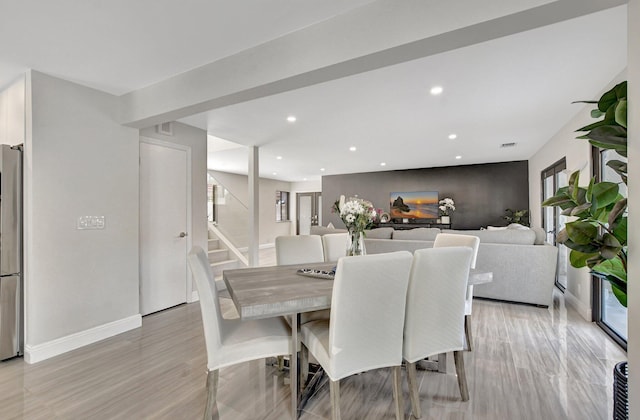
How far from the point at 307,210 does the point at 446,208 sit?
5350 millimetres

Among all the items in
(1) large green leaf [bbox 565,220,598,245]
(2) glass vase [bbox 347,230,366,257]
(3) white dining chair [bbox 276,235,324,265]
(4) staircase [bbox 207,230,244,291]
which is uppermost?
(1) large green leaf [bbox 565,220,598,245]

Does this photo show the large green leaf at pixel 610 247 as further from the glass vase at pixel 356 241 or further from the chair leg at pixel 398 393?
the glass vase at pixel 356 241

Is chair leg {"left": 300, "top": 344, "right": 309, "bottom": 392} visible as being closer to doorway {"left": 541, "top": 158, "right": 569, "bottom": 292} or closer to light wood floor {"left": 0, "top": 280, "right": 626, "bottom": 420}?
light wood floor {"left": 0, "top": 280, "right": 626, "bottom": 420}

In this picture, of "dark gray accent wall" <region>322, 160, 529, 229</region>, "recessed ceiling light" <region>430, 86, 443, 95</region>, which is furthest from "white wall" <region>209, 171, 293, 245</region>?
"recessed ceiling light" <region>430, 86, 443, 95</region>

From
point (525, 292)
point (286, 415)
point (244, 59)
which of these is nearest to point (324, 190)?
point (525, 292)

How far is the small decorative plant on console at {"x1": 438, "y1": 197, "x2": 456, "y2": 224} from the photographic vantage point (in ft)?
26.1

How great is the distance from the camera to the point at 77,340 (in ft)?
8.86

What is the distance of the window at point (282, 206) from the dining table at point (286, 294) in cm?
893

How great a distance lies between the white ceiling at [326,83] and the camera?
1800 millimetres

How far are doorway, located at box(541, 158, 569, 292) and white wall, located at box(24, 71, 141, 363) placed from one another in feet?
18.0

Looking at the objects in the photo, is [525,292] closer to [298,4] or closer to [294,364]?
[294,364]

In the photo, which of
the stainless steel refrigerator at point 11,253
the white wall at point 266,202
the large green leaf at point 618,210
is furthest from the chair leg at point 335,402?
the white wall at point 266,202

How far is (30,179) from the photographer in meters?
2.45

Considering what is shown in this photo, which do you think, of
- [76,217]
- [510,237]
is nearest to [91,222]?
[76,217]
